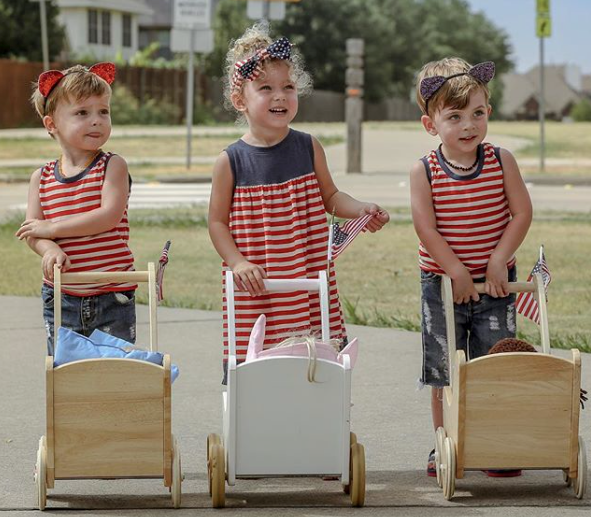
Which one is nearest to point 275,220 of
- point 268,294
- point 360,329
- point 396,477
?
point 268,294

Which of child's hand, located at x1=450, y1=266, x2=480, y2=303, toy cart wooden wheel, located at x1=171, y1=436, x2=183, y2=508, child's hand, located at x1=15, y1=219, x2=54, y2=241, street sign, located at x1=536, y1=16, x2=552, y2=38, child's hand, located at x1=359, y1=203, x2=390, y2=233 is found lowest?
toy cart wooden wheel, located at x1=171, y1=436, x2=183, y2=508

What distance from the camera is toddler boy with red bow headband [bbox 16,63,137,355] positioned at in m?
4.54

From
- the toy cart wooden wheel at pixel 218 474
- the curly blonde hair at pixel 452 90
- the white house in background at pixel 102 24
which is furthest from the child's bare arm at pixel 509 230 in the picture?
the white house in background at pixel 102 24

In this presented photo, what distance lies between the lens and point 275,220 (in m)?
4.48

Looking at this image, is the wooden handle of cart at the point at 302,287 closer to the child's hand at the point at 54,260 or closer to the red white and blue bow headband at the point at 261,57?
the child's hand at the point at 54,260

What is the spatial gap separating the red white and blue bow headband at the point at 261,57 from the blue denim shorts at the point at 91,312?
3.06 feet

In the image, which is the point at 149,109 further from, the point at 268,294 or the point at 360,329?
the point at 268,294

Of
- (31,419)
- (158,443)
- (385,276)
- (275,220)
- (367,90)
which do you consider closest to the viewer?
(158,443)

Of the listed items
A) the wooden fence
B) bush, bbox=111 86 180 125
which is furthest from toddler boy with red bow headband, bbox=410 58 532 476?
bush, bbox=111 86 180 125

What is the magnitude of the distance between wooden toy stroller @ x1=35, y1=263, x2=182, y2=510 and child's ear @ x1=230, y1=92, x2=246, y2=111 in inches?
42.8

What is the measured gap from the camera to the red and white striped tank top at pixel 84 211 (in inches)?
181

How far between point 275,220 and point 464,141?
734mm

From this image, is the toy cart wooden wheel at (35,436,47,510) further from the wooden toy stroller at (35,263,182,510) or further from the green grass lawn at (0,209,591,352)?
the green grass lawn at (0,209,591,352)

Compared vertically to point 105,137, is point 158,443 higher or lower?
lower
